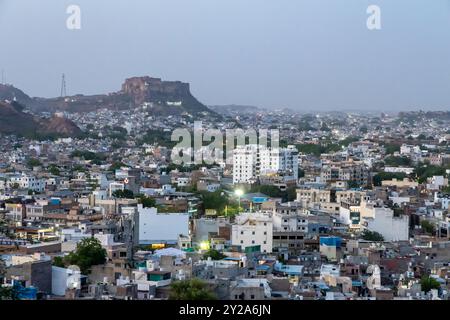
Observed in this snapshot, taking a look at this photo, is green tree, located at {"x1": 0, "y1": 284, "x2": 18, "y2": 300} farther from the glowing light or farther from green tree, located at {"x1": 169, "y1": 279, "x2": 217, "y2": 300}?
the glowing light

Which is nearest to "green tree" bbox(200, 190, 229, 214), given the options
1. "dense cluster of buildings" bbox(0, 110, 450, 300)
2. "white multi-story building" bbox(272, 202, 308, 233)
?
"dense cluster of buildings" bbox(0, 110, 450, 300)

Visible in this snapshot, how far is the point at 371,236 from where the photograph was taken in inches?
372

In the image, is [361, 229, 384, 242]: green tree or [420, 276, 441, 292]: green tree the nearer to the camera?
Result: [420, 276, 441, 292]: green tree

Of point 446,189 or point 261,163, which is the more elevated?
point 261,163

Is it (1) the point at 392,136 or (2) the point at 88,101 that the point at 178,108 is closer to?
(2) the point at 88,101

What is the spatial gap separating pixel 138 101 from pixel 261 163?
839 inches

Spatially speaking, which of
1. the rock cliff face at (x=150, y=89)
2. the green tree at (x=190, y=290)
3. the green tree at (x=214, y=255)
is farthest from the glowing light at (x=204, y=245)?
the rock cliff face at (x=150, y=89)

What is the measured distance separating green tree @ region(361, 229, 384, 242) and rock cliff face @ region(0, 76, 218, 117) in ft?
85.2

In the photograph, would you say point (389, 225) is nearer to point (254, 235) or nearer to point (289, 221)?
point (289, 221)

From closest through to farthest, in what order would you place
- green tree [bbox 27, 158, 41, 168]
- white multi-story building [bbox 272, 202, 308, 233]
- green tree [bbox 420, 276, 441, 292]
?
green tree [bbox 420, 276, 441, 292] → white multi-story building [bbox 272, 202, 308, 233] → green tree [bbox 27, 158, 41, 168]

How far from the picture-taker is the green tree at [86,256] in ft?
22.6

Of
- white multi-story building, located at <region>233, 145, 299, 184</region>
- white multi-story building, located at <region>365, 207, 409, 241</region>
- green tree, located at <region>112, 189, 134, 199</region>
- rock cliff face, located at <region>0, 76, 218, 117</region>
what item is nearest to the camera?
white multi-story building, located at <region>365, 207, 409, 241</region>

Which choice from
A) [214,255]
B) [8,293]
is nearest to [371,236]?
[214,255]

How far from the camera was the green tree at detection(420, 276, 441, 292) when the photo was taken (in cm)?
646
